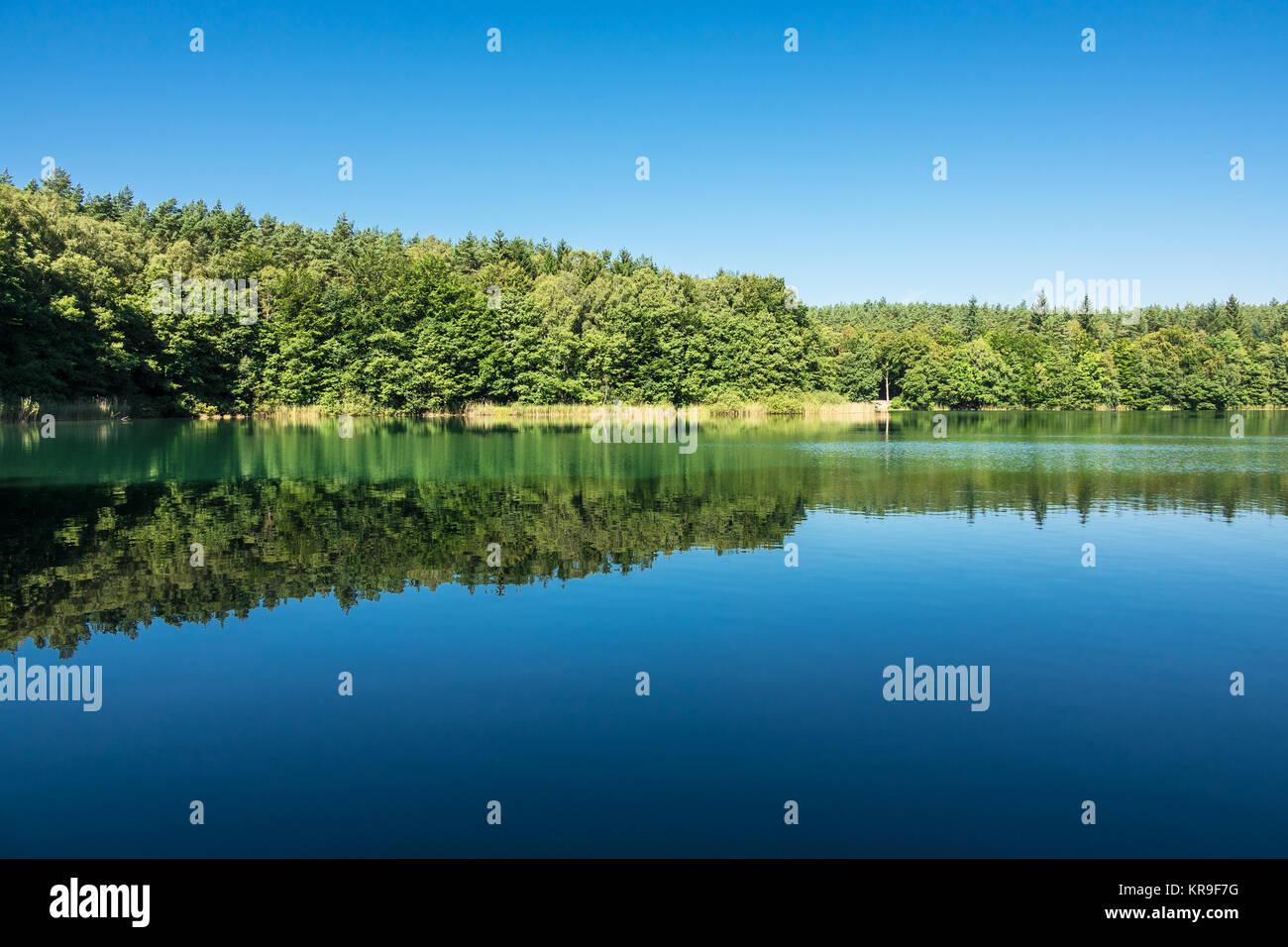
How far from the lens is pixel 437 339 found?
86562mm

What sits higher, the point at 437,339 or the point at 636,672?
the point at 437,339

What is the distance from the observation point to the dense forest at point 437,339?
67125mm

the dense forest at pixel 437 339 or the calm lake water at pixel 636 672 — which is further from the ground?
the dense forest at pixel 437 339

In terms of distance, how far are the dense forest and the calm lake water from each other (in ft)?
163

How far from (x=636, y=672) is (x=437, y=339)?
79.5m

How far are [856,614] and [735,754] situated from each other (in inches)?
240

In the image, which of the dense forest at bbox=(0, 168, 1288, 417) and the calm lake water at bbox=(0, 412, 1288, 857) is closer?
the calm lake water at bbox=(0, 412, 1288, 857)

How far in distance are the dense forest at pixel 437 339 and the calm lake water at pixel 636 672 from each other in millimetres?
49816

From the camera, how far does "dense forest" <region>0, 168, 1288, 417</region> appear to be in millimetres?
67125

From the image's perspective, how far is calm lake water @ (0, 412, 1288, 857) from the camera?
7.55m

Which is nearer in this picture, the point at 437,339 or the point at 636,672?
the point at 636,672

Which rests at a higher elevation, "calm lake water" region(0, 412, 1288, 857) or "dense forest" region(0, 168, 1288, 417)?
"dense forest" region(0, 168, 1288, 417)

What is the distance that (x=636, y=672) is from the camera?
1143 cm
